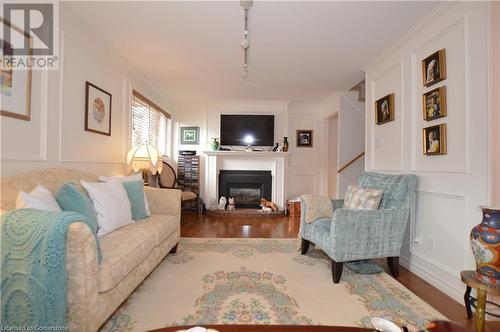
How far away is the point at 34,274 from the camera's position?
3.82 feet

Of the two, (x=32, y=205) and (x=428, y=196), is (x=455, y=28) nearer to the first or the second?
(x=428, y=196)

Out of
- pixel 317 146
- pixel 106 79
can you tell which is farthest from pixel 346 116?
pixel 106 79

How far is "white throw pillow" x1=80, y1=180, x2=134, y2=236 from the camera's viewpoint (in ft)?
6.34

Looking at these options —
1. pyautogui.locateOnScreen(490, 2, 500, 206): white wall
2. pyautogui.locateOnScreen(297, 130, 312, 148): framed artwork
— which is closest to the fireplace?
pyautogui.locateOnScreen(297, 130, 312, 148): framed artwork

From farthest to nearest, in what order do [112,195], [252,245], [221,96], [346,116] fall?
[221,96] < [346,116] < [252,245] < [112,195]

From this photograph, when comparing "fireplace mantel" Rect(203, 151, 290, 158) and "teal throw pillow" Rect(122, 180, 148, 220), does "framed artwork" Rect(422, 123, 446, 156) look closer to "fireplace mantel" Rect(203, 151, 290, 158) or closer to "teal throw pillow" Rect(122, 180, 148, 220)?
"teal throw pillow" Rect(122, 180, 148, 220)

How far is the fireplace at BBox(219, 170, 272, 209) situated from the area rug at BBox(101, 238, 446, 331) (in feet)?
8.85

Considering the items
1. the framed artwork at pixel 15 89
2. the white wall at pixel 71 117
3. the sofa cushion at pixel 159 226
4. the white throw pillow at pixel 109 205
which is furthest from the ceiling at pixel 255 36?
the sofa cushion at pixel 159 226

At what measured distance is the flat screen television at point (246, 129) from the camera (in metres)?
5.30

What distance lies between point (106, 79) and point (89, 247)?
2.30 m

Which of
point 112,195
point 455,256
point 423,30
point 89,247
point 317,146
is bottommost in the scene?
point 455,256

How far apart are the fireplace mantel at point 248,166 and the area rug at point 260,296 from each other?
8.46ft

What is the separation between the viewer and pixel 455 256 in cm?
195

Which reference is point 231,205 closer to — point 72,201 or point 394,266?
point 394,266
